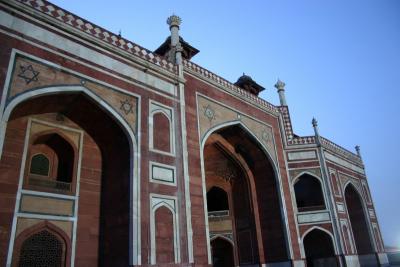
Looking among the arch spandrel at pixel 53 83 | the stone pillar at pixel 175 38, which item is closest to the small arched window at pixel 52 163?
the arch spandrel at pixel 53 83

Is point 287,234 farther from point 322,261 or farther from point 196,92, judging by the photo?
point 196,92

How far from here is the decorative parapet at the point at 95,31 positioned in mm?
8141

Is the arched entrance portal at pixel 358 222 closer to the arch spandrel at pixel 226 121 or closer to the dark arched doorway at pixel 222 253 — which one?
the arch spandrel at pixel 226 121

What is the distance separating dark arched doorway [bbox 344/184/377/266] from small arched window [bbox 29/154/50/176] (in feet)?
49.5

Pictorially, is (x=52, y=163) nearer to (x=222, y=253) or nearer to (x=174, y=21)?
(x=174, y=21)

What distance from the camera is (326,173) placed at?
15.5 meters

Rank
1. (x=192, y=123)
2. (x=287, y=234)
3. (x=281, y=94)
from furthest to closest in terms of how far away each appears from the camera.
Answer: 1. (x=281, y=94)
2. (x=287, y=234)
3. (x=192, y=123)

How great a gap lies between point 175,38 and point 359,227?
1430cm

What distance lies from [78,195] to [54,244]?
1263mm

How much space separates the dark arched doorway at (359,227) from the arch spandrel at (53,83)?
1367 centimetres

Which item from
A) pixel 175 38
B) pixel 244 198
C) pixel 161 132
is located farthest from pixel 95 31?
pixel 244 198

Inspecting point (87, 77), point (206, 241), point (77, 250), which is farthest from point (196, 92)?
point (77, 250)

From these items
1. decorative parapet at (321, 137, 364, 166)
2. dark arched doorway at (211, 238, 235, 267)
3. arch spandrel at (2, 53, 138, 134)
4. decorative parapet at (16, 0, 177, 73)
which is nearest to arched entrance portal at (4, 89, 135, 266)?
arch spandrel at (2, 53, 138, 134)

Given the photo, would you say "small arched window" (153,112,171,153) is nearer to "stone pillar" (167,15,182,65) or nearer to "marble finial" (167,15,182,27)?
"stone pillar" (167,15,182,65)
